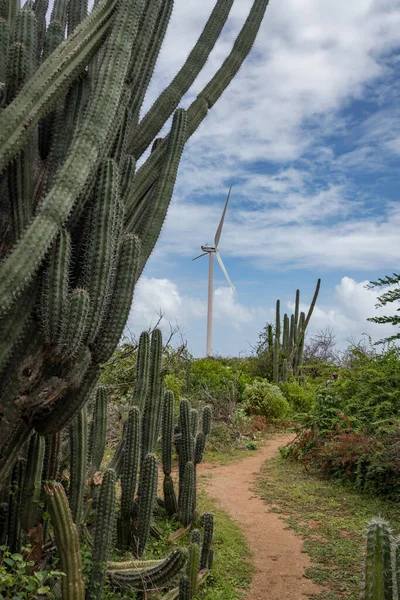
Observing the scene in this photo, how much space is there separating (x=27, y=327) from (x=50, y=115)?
70.6 inches

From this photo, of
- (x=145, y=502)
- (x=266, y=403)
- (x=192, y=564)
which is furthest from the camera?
(x=266, y=403)

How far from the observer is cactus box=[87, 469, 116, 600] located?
4.51 m

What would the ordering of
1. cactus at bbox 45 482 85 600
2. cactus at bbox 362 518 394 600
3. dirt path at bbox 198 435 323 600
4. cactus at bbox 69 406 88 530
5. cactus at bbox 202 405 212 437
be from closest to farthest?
cactus at bbox 362 518 394 600, cactus at bbox 45 482 85 600, cactus at bbox 69 406 88 530, dirt path at bbox 198 435 323 600, cactus at bbox 202 405 212 437

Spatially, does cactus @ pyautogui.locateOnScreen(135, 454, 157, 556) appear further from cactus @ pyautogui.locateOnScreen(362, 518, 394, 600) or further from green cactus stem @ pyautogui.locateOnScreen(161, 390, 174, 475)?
cactus @ pyautogui.locateOnScreen(362, 518, 394, 600)

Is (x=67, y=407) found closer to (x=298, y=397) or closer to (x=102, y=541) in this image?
(x=102, y=541)

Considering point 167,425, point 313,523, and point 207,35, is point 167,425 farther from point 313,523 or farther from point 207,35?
point 207,35

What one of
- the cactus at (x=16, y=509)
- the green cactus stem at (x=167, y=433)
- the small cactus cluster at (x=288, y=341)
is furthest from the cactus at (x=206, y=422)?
the small cactus cluster at (x=288, y=341)

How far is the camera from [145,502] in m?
5.57

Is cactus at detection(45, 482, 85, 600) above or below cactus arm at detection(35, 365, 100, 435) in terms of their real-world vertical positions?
below

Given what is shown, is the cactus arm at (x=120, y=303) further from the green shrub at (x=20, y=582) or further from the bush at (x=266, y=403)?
the bush at (x=266, y=403)

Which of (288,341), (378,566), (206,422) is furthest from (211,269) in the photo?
(378,566)

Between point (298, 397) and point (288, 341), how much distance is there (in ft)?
14.7

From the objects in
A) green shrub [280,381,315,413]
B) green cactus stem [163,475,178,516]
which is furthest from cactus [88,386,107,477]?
green shrub [280,381,315,413]

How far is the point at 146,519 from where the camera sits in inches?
218
